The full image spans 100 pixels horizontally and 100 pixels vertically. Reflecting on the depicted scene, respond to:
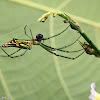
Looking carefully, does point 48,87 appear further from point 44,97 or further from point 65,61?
point 65,61

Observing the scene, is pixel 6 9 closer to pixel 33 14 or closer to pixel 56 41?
pixel 33 14

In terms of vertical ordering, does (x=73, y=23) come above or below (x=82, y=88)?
below

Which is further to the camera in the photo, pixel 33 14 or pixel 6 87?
pixel 6 87

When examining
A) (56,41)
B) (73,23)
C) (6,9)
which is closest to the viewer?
(73,23)

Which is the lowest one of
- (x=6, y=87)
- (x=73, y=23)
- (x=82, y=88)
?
(x=73, y=23)

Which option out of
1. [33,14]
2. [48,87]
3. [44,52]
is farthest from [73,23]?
[48,87]

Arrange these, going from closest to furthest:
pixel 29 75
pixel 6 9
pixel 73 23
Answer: pixel 73 23, pixel 6 9, pixel 29 75
